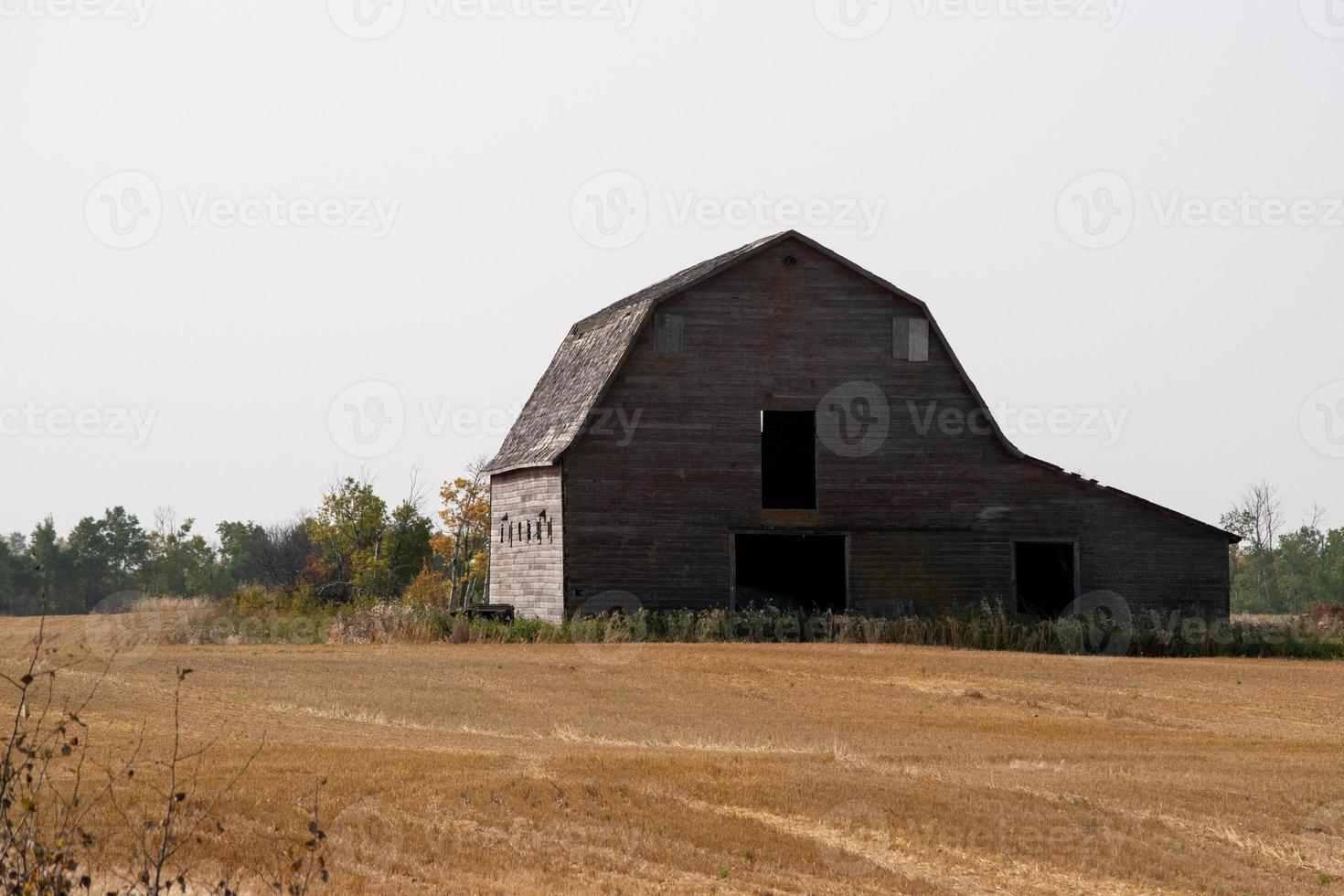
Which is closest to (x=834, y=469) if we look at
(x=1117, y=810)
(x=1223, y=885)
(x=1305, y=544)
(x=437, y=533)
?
→ (x=1117, y=810)

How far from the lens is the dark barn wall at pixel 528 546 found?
32.7 metres

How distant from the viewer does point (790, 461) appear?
3569 centimetres

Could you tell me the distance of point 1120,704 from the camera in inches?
901

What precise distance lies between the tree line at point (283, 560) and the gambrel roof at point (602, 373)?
6402 mm

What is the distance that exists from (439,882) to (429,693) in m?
11.0
